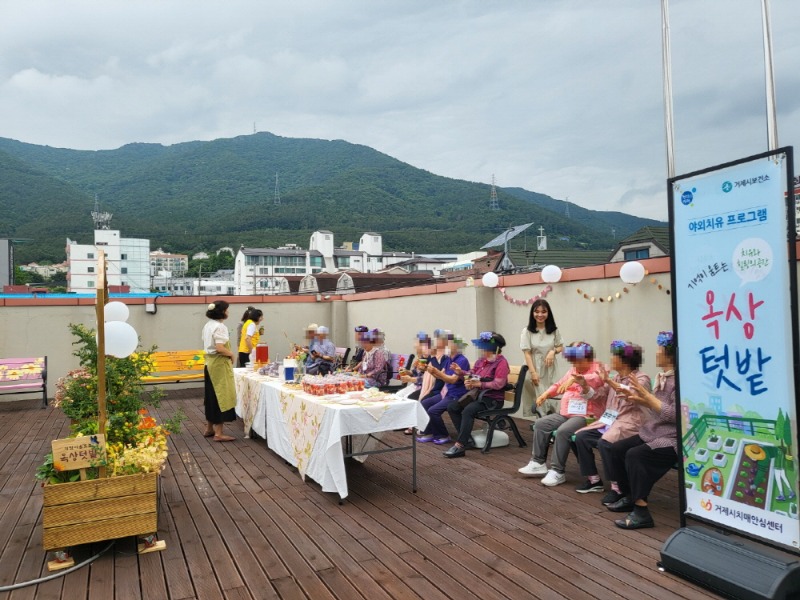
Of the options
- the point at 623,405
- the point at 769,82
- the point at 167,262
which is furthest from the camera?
the point at 167,262

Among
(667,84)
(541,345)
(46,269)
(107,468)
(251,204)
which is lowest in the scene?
(107,468)

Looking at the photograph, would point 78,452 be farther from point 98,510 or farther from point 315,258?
point 315,258

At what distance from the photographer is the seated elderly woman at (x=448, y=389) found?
5957mm

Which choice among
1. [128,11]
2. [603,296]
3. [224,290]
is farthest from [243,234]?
[603,296]

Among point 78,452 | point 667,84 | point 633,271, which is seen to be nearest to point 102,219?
point 633,271

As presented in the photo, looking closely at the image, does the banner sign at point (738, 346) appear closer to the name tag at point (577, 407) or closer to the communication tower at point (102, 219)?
the name tag at point (577, 407)

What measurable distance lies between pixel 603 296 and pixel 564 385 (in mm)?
1807

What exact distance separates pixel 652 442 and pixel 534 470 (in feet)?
4.28

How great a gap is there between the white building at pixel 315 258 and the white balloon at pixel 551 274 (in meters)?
66.6

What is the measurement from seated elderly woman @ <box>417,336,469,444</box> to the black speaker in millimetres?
2999

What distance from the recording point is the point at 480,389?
229 inches

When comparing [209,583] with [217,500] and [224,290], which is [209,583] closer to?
[217,500]

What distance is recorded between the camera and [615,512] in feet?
13.1

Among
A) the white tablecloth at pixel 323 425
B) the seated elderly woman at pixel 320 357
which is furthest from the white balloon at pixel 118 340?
the seated elderly woman at pixel 320 357
